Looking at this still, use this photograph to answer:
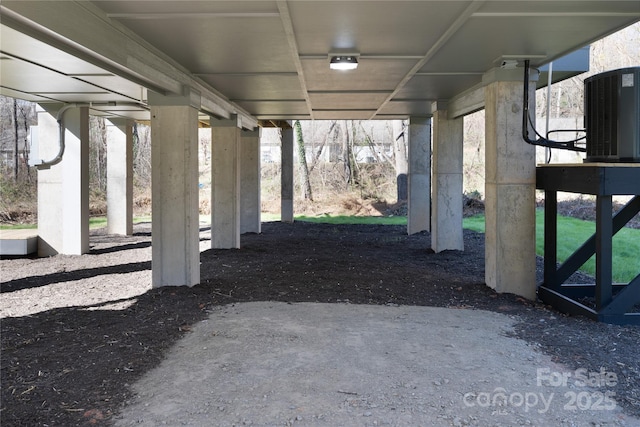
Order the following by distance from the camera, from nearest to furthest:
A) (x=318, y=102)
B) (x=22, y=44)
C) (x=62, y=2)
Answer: (x=62, y=2) → (x=22, y=44) → (x=318, y=102)

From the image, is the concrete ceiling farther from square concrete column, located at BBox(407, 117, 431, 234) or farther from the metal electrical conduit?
square concrete column, located at BBox(407, 117, 431, 234)

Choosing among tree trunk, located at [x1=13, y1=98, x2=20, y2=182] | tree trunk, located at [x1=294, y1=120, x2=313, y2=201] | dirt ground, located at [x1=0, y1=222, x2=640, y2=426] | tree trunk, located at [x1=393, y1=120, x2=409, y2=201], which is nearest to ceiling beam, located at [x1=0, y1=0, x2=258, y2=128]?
dirt ground, located at [x1=0, y1=222, x2=640, y2=426]

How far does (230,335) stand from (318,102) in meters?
7.18

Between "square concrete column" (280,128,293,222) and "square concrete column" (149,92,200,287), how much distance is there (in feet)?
39.2

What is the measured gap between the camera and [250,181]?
17.0 meters

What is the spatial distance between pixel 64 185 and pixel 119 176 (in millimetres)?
3597

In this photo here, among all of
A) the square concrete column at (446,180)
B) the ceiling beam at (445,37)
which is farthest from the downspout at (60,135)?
the square concrete column at (446,180)

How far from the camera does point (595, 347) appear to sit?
18.7 feet

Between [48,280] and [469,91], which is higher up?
[469,91]

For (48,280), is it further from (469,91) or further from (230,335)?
(469,91)

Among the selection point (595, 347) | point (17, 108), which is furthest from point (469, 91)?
point (17, 108)

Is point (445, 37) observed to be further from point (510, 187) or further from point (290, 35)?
point (510, 187)

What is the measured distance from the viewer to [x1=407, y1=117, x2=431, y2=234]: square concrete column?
51.4ft

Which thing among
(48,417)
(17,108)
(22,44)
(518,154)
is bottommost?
(48,417)
